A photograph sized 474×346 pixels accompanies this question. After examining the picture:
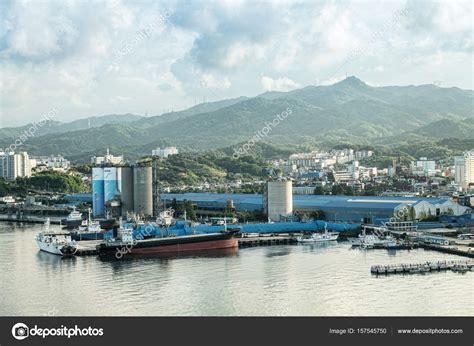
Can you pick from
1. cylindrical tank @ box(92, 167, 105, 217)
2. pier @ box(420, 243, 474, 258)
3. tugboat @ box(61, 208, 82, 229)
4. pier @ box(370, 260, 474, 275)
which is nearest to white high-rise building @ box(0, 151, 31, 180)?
cylindrical tank @ box(92, 167, 105, 217)

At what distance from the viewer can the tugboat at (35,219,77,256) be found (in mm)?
11906

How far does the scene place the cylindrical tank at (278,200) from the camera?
1605 centimetres

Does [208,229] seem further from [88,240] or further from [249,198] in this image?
[249,198]

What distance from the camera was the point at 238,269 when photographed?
9930 mm

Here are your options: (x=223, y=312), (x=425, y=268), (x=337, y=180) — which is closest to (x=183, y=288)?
(x=223, y=312)

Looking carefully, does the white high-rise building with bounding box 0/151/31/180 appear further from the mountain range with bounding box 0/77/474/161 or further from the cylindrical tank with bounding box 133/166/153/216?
the mountain range with bounding box 0/77/474/161

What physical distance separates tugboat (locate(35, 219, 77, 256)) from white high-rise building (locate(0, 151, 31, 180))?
22.2m

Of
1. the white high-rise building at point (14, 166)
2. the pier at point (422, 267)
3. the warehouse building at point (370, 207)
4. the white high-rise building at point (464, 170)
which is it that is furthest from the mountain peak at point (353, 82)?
the pier at point (422, 267)

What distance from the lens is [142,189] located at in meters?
17.3

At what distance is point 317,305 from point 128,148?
64.3 m

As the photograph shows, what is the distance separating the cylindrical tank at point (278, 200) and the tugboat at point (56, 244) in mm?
4844

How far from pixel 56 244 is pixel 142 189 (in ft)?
17.4

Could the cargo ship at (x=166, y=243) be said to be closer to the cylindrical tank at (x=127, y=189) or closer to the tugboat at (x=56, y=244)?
the tugboat at (x=56, y=244)

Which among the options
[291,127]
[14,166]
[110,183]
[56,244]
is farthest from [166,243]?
[291,127]
